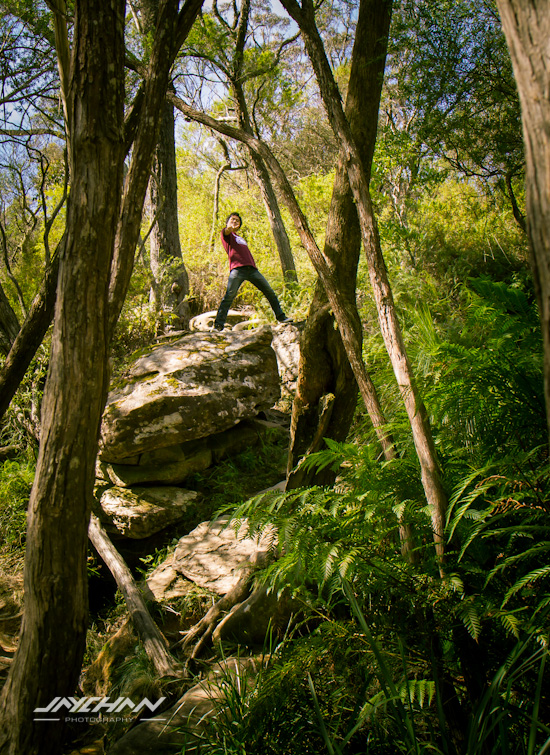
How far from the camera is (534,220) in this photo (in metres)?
0.79

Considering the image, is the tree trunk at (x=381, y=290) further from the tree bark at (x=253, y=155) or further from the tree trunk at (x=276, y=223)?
the tree trunk at (x=276, y=223)

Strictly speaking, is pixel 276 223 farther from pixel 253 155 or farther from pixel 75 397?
pixel 75 397

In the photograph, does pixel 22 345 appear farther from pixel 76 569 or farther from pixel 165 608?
pixel 165 608

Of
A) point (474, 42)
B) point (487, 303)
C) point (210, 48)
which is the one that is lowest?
point (487, 303)

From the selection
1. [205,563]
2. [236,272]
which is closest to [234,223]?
[236,272]

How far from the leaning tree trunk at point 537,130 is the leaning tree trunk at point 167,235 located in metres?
6.81

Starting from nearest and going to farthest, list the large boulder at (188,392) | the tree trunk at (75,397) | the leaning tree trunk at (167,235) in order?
1. the tree trunk at (75,397)
2. the large boulder at (188,392)
3. the leaning tree trunk at (167,235)

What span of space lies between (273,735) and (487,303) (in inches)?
75.3

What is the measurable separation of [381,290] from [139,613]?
2.89m

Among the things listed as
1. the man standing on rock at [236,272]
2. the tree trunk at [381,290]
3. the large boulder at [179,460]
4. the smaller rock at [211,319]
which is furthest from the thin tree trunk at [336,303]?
the smaller rock at [211,319]

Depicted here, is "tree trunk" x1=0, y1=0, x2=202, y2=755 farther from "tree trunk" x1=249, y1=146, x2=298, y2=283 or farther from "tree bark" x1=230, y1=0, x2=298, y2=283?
"tree trunk" x1=249, y1=146, x2=298, y2=283

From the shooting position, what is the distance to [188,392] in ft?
15.6

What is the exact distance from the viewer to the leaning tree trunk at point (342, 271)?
3.28 m

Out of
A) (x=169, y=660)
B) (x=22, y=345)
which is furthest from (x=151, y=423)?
(x=169, y=660)
